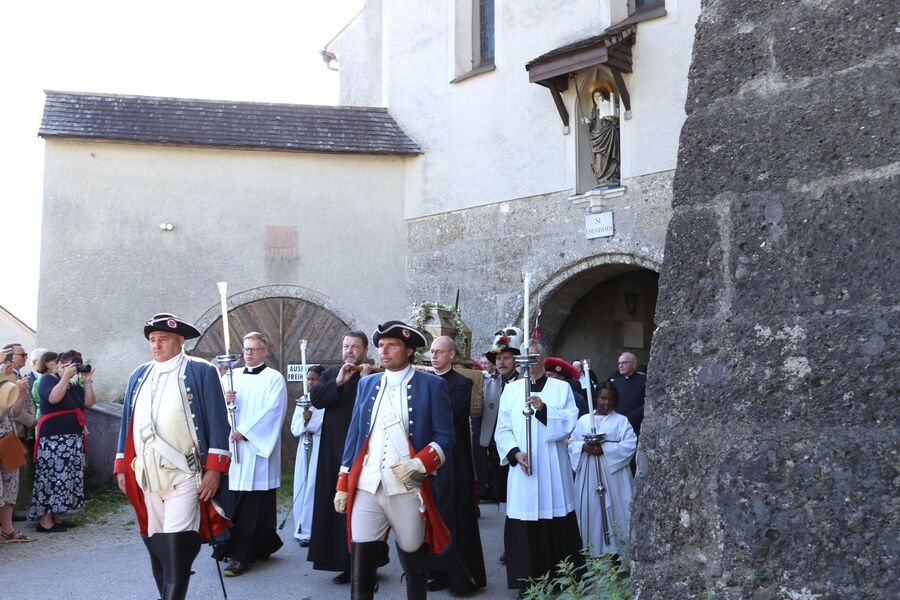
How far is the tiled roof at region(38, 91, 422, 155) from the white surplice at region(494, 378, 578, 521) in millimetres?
8389

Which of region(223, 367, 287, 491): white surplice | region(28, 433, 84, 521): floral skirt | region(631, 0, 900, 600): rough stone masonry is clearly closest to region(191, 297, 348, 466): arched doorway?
region(28, 433, 84, 521): floral skirt

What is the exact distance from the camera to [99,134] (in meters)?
12.9

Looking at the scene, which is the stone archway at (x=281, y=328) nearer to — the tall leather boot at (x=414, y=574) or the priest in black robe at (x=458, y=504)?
the priest in black robe at (x=458, y=504)

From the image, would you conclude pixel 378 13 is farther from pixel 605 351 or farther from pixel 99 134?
pixel 605 351

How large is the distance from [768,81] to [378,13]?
16.1m

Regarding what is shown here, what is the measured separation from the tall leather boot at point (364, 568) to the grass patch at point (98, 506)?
5.20 metres

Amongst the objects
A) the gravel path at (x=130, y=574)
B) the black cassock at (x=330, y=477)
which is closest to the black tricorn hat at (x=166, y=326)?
the black cassock at (x=330, y=477)

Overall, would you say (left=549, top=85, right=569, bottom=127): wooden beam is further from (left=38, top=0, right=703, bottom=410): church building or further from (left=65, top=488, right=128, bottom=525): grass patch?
(left=65, top=488, right=128, bottom=525): grass patch

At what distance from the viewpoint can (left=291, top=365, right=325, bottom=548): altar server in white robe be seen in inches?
295

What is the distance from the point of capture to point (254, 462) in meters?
7.09

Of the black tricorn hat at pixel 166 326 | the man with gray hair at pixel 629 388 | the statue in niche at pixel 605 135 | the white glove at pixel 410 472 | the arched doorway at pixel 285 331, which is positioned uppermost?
the statue in niche at pixel 605 135

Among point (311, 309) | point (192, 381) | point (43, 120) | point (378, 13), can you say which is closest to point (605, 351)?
point (311, 309)

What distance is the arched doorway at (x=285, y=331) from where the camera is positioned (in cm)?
1333

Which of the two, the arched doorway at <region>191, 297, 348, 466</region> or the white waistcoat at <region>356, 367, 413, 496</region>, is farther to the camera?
the arched doorway at <region>191, 297, 348, 466</region>
